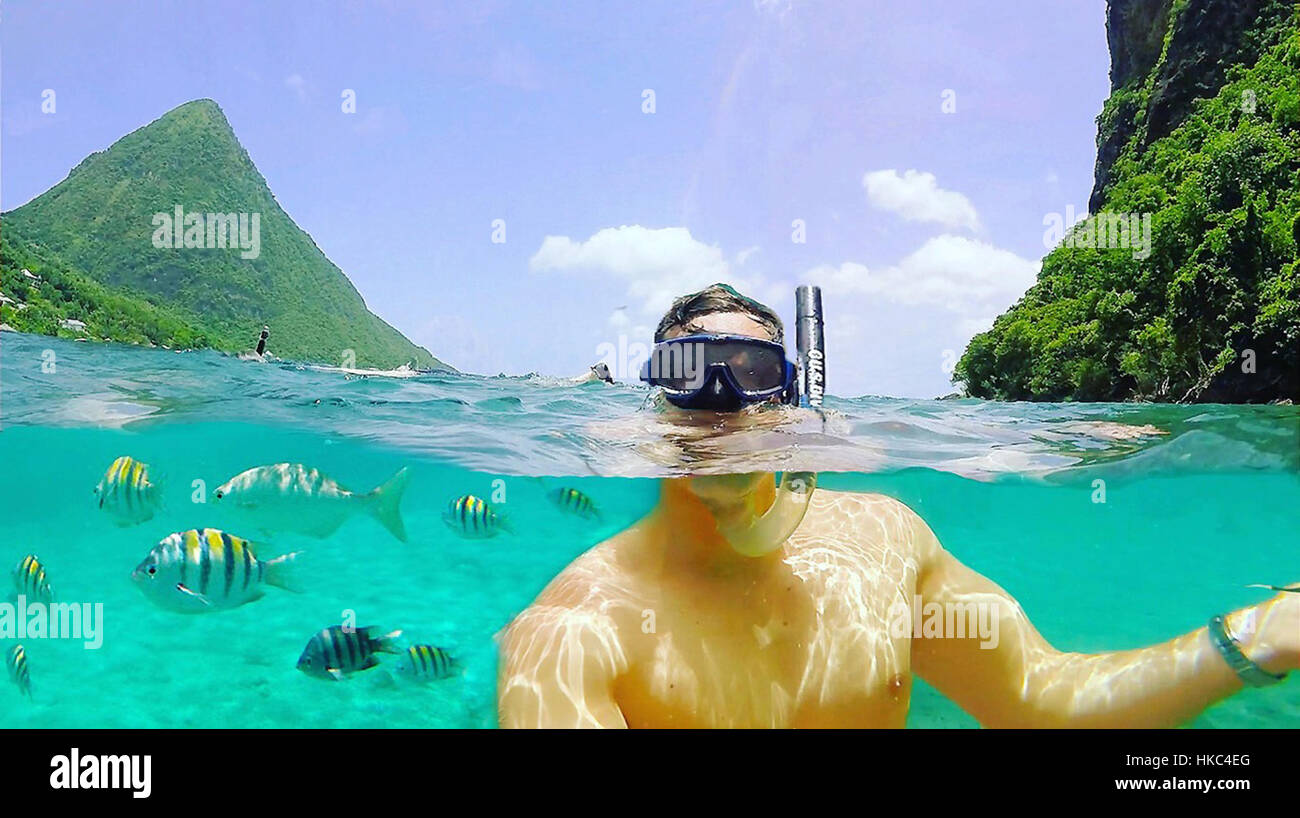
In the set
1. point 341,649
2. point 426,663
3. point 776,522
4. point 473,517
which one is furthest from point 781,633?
point 473,517

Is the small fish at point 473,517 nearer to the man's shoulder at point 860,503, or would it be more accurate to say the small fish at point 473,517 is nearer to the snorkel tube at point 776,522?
the man's shoulder at point 860,503

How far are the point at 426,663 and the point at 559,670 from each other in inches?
159

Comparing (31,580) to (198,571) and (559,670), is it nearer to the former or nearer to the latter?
(198,571)

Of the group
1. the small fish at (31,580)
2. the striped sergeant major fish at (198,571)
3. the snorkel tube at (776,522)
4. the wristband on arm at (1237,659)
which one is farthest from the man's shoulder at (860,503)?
the small fish at (31,580)

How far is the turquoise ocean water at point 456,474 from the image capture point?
9141 mm

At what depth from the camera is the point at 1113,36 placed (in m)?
56.8

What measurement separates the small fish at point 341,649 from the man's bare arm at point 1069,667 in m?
3.64

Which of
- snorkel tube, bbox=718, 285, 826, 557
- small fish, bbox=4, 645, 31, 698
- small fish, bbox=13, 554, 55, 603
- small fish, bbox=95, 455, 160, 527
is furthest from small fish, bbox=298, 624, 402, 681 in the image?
snorkel tube, bbox=718, 285, 826, 557

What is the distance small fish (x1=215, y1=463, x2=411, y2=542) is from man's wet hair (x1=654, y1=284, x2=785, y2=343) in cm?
401

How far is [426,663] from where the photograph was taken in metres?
5.45
